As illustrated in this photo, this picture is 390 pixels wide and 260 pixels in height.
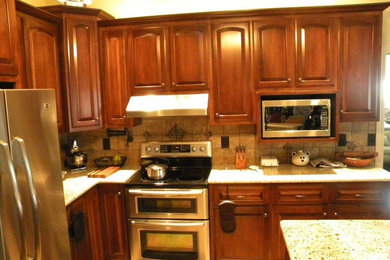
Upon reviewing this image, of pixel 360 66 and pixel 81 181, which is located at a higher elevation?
pixel 360 66

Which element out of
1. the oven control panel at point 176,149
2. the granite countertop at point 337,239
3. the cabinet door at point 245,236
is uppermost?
the oven control panel at point 176,149

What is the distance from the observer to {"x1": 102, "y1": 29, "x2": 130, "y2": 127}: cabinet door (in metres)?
2.84

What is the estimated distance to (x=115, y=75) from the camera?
286 centimetres

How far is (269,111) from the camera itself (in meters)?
2.69

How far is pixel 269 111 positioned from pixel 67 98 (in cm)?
178

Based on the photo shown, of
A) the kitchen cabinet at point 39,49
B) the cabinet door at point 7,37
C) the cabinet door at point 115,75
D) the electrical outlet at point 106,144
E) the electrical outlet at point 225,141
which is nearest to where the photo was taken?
the cabinet door at point 7,37

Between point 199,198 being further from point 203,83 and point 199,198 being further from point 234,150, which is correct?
point 203,83

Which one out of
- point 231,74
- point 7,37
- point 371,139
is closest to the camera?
point 7,37

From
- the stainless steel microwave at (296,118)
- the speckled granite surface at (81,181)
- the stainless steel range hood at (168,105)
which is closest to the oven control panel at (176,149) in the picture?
the speckled granite surface at (81,181)

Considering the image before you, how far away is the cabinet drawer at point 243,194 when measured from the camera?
8.42 feet

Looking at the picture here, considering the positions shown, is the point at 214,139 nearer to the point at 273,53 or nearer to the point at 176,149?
the point at 176,149

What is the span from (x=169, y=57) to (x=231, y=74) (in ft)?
1.94

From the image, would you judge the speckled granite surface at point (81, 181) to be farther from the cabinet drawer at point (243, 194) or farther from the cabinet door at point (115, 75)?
the cabinet drawer at point (243, 194)

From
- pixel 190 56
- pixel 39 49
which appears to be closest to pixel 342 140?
pixel 190 56
